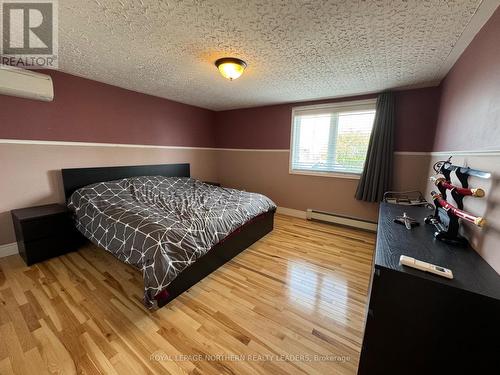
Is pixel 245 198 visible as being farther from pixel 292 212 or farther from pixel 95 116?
pixel 95 116

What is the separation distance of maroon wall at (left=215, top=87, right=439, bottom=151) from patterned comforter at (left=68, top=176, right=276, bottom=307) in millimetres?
1612

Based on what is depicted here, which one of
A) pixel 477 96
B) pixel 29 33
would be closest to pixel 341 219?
pixel 477 96

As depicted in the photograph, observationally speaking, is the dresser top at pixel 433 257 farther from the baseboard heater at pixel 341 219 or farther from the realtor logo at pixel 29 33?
the realtor logo at pixel 29 33

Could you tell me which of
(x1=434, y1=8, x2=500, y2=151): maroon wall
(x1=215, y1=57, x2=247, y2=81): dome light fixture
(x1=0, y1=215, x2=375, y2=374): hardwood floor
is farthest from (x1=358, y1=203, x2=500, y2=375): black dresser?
(x1=215, y1=57, x2=247, y2=81): dome light fixture

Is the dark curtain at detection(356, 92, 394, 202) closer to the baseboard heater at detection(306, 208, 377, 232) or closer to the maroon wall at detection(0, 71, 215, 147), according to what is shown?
the baseboard heater at detection(306, 208, 377, 232)

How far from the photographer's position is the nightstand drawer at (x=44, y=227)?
6.91 feet

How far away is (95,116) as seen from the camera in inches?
111

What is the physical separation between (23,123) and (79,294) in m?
2.00

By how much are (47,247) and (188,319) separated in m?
1.92

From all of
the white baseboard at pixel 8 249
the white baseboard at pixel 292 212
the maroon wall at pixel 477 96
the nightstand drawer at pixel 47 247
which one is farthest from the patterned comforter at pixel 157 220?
the maroon wall at pixel 477 96

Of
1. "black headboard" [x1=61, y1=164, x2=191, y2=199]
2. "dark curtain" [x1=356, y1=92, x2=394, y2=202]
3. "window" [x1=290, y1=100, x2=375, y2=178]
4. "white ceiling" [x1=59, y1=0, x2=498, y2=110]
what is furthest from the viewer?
"window" [x1=290, y1=100, x2=375, y2=178]

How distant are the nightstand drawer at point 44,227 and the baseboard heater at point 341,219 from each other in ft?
11.4

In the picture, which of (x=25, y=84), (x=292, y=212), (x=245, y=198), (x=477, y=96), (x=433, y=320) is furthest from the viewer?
(x=292, y=212)

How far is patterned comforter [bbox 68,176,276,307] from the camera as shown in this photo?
1612 mm
